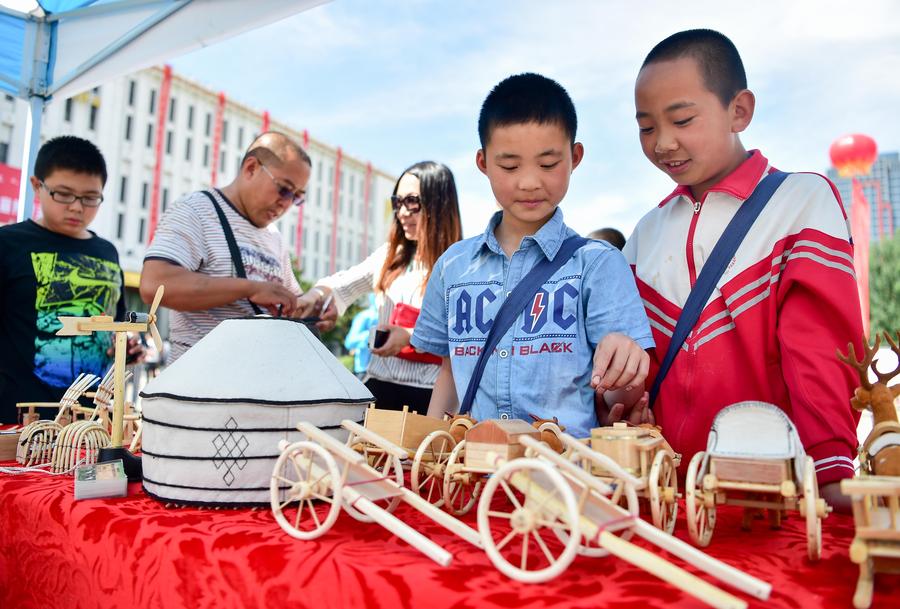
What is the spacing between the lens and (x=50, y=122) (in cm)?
2059

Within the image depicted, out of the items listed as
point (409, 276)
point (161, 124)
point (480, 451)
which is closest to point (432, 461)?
point (480, 451)

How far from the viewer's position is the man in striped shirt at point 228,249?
6.76 feet

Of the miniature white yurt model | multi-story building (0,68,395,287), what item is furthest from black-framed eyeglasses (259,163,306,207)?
multi-story building (0,68,395,287)

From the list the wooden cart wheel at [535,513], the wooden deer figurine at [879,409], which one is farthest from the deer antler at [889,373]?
the wooden cart wheel at [535,513]

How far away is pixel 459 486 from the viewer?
1008mm

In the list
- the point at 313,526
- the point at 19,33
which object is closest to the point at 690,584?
the point at 313,526

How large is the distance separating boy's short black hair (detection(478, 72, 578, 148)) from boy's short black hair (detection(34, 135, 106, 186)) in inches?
75.5

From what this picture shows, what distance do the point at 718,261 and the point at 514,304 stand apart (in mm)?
463

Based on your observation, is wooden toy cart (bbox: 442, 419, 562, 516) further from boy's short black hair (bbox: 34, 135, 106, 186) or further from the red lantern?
the red lantern

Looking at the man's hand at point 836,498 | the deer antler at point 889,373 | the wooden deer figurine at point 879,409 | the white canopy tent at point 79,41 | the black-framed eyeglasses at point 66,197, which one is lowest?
the man's hand at point 836,498

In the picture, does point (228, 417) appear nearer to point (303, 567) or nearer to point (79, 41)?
point (303, 567)

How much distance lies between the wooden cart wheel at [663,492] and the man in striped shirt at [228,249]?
151 centimetres

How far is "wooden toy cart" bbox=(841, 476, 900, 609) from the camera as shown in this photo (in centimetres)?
63

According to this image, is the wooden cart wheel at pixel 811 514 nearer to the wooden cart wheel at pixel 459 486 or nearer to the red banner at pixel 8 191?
the wooden cart wheel at pixel 459 486
